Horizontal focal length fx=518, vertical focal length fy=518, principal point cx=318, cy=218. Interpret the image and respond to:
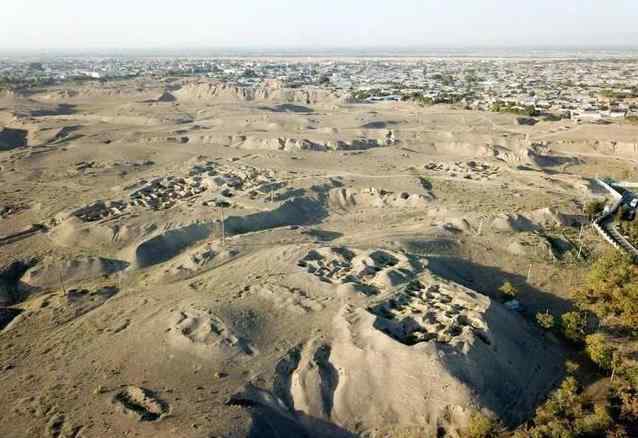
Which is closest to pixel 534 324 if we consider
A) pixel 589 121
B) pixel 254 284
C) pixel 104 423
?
pixel 254 284

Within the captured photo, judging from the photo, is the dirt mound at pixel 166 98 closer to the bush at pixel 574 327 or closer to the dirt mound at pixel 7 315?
the dirt mound at pixel 7 315

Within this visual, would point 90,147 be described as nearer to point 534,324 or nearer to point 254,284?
point 254,284

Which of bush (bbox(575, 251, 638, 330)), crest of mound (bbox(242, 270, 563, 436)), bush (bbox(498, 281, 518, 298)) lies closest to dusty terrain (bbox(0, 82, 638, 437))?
crest of mound (bbox(242, 270, 563, 436))

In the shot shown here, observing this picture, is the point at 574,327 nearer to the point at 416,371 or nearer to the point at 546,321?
the point at 546,321

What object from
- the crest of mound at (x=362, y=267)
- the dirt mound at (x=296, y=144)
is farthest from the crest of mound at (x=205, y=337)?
the dirt mound at (x=296, y=144)

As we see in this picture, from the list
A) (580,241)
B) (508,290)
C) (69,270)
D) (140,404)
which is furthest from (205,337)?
(580,241)

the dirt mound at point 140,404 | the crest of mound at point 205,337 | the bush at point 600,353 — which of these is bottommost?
the bush at point 600,353

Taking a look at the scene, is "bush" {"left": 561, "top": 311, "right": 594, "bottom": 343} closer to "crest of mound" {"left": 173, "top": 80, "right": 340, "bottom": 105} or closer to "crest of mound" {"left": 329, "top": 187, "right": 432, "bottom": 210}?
"crest of mound" {"left": 329, "top": 187, "right": 432, "bottom": 210}
